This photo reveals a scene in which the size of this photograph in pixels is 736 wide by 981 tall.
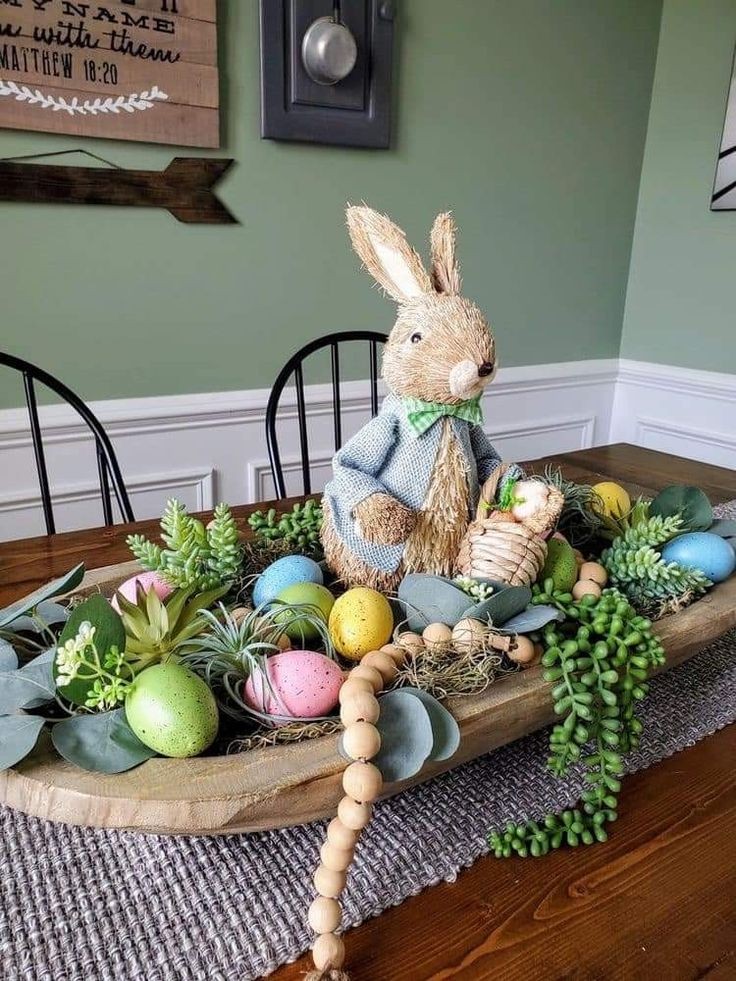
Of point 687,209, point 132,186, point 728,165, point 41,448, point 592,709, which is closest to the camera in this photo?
point 592,709

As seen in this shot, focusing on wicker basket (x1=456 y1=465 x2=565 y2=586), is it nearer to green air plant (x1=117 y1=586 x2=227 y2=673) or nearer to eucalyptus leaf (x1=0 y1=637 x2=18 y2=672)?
green air plant (x1=117 y1=586 x2=227 y2=673)

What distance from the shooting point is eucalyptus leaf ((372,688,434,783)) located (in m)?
0.46

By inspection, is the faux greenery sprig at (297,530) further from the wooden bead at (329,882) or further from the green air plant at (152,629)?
the wooden bead at (329,882)

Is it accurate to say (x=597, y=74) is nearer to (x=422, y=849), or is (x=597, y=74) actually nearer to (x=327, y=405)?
(x=327, y=405)

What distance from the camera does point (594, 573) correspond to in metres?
0.71

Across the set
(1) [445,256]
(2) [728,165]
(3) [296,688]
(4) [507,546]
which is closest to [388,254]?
(1) [445,256]

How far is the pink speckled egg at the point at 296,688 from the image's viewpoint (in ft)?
1.66

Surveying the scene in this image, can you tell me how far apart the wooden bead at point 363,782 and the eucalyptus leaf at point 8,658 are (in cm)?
27

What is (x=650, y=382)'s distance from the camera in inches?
97.2

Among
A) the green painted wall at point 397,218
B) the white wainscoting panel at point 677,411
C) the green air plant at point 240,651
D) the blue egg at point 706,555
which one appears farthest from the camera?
the white wainscoting panel at point 677,411

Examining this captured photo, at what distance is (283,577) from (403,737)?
0.24 m

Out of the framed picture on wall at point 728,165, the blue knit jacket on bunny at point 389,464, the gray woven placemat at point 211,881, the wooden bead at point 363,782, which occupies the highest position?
the framed picture on wall at point 728,165

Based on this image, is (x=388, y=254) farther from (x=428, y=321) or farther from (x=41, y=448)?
(x=41, y=448)

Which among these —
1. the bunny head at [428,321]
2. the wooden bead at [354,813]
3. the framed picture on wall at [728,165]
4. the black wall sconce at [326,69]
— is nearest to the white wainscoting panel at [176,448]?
the black wall sconce at [326,69]
